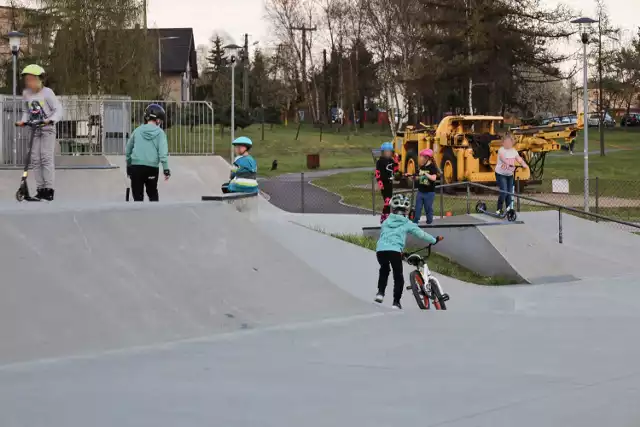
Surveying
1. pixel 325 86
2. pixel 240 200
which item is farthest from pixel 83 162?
pixel 325 86

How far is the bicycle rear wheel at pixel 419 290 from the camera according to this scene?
11305mm

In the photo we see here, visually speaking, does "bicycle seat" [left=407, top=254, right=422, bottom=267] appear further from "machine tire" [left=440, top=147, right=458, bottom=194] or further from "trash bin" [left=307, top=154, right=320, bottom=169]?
"trash bin" [left=307, top=154, right=320, bottom=169]

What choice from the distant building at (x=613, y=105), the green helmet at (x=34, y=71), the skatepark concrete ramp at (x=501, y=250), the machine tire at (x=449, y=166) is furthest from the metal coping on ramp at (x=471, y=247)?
the distant building at (x=613, y=105)

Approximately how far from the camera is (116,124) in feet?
71.7

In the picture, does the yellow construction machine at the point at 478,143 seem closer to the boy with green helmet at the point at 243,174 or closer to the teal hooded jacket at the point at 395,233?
the boy with green helmet at the point at 243,174

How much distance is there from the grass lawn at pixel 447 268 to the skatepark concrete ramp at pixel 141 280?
6.09 m

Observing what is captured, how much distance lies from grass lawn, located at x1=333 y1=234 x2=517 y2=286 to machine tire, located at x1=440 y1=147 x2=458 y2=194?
653 inches

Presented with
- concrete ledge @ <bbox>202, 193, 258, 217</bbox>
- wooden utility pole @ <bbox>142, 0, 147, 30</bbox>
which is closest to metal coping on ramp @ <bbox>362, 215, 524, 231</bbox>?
concrete ledge @ <bbox>202, 193, 258, 217</bbox>

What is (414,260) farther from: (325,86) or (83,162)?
(325,86)

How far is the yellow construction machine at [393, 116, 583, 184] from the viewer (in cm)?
3172

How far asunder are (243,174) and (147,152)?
1.23 m

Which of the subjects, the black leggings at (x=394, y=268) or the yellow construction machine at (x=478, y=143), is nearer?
the black leggings at (x=394, y=268)

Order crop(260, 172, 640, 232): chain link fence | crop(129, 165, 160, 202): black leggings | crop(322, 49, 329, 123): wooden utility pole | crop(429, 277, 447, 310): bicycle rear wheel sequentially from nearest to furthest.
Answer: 1. crop(429, 277, 447, 310): bicycle rear wheel
2. crop(129, 165, 160, 202): black leggings
3. crop(260, 172, 640, 232): chain link fence
4. crop(322, 49, 329, 123): wooden utility pole

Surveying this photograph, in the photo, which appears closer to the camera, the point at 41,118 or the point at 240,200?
the point at 240,200
